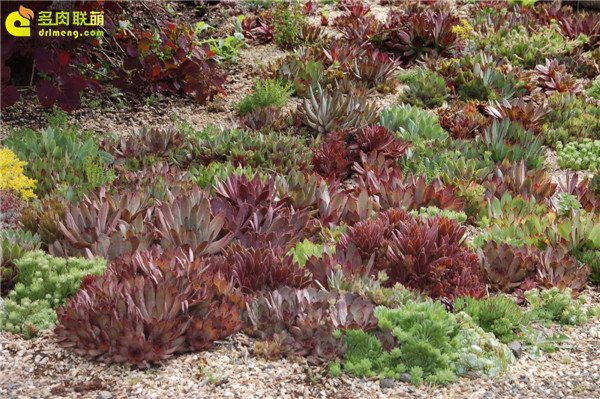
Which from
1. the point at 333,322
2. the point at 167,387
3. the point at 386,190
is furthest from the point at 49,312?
the point at 386,190

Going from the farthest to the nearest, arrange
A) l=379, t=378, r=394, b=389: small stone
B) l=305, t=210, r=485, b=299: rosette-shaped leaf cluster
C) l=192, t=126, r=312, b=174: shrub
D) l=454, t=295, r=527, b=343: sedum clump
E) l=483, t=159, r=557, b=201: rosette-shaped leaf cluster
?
1. l=192, t=126, r=312, b=174: shrub
2. l=483, t=159, r=557, b=201: rosette-shaped leaf cluster
3. l=305, t=210, r=485, b=299: rosette-shaped leaf cluster
4. l=454, t=295, r=527, b=343: sedum clump
5. l=379, t=378, r=394, b=389: small stone

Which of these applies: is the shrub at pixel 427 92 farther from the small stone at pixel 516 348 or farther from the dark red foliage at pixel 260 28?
the small stone at pixel 516 348

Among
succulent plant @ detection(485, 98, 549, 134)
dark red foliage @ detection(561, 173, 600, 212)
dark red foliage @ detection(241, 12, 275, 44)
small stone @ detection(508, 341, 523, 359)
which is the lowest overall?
small stone @ detection(508, 341, 523, 359)

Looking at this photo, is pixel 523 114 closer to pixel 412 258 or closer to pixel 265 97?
pixel 265 97

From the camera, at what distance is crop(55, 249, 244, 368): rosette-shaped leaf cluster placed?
340cm

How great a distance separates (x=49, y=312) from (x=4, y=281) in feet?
1.56

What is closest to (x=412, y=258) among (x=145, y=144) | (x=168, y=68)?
(x=145, y=144)

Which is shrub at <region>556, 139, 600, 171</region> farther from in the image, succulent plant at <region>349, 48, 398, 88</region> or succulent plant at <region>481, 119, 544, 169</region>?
succulent plant at <region>349, 48, 398, 88</region>

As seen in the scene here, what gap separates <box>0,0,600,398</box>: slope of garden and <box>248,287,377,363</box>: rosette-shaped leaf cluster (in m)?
0.01

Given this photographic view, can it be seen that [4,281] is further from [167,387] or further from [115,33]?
[115,33]

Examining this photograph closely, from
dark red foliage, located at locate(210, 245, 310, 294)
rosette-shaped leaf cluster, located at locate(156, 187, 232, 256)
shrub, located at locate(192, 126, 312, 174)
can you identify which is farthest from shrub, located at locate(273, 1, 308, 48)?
dark red foliage, located at locate(210, 245, 310, 294)

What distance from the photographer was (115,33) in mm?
7605

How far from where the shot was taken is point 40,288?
12.4 feet

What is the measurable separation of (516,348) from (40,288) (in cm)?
270
